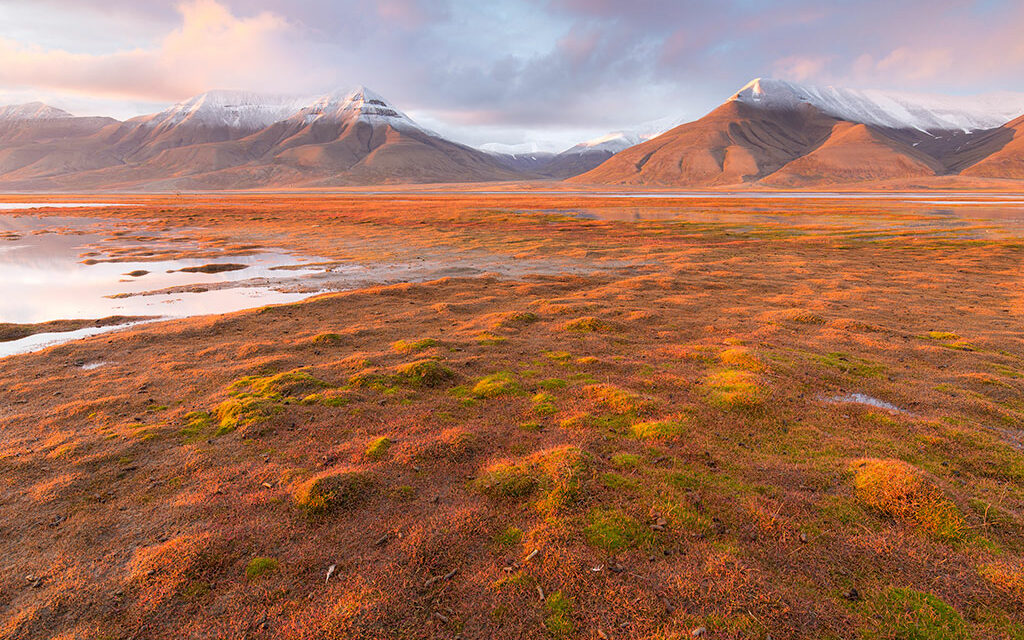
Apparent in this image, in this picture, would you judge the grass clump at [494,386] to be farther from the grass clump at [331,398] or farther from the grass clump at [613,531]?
the grass clump at [613,531]

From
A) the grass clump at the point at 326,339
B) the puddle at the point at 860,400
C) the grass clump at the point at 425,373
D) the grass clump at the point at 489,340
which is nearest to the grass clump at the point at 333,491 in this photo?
the grass clump at the point at 425,373

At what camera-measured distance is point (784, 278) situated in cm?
3209

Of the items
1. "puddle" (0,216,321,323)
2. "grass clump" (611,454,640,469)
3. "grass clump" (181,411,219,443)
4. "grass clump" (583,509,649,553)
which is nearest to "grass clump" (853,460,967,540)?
"grass clump" (611,454,640,469)

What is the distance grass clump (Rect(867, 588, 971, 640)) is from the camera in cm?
621

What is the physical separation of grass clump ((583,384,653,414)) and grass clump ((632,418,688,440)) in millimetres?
806

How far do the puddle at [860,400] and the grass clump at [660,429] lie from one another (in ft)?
16.2

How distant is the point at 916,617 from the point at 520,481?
6156 mm

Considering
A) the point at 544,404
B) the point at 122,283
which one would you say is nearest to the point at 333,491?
the point at 544,404

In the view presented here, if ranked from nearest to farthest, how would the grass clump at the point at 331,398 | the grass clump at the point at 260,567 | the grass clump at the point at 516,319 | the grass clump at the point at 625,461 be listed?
the grass clump at the point at 260,567 < the grass clump at the point at 625,461 < the grass clump at the point at 331,398 < the grass clump at the point at 516,319

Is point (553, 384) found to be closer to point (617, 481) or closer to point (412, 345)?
point (617, 481)

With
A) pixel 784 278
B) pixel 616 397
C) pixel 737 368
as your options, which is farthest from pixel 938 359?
pixel 784 278

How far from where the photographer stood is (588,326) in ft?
66.3

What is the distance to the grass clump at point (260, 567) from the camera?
7.41 metres

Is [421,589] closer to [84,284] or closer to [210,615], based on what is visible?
[210,615]
